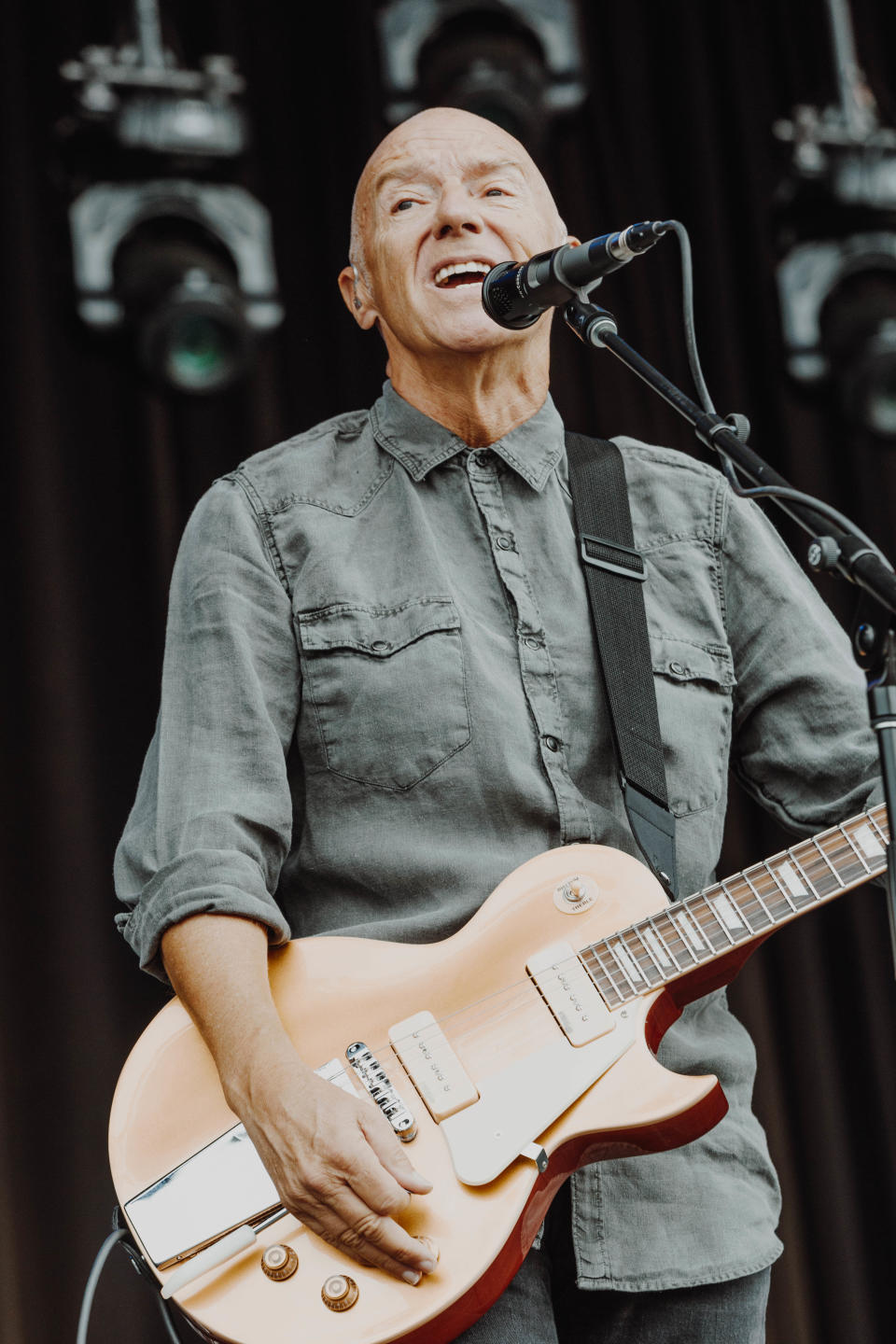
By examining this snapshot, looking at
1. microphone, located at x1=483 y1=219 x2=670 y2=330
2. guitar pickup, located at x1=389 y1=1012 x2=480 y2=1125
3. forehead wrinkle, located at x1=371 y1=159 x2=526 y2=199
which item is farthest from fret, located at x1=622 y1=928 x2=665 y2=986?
forehead wrinkle, located at x1=371 y1=159 x2=526 y2=199

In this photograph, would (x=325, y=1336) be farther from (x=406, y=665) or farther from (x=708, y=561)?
(x=708, y=561)

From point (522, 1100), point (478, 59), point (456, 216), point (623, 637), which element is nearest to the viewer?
point (522, 1100)

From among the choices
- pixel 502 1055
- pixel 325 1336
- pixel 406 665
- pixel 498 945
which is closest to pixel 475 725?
pixel 406 665

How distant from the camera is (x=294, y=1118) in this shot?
4.39 feet

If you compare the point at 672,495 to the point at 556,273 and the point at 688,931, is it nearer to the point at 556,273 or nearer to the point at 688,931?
the point at 556,273

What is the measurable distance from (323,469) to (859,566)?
2.78ft

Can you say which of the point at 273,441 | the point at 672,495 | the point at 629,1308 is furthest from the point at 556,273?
the point at 273,441

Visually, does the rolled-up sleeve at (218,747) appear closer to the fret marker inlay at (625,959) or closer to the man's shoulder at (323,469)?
the man's shoulder at (323,469)

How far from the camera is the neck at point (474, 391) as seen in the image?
189cm

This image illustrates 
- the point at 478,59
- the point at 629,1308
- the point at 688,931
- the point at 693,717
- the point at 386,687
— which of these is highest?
the point at 478,59

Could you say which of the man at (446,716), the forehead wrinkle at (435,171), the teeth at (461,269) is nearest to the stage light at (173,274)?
the man at (446,716)

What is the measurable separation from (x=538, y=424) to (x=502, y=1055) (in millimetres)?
868

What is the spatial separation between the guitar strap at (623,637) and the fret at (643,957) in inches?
4.6

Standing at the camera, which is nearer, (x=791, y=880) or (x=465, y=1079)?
(x=465, y=1079)
